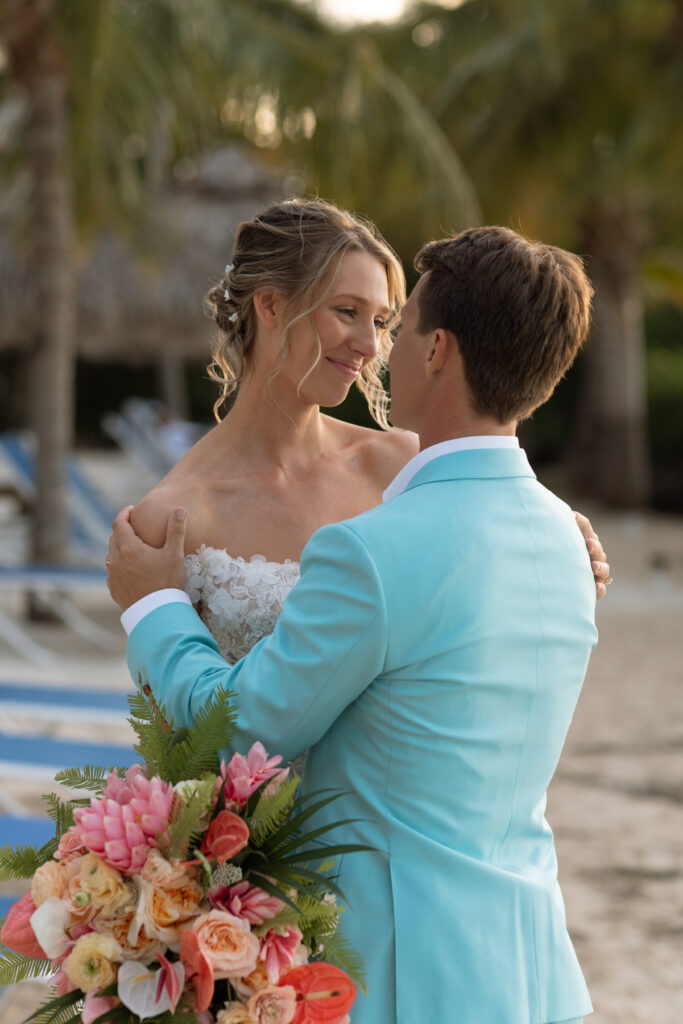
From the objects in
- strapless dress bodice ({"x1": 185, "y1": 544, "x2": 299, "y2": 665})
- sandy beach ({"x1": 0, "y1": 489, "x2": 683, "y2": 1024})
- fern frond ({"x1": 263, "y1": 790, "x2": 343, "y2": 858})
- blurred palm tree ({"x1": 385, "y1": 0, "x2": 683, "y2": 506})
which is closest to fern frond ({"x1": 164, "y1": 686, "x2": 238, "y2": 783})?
fern frond ({"x1": 263, "y1": 790, "x2": 343, "y2": 858})

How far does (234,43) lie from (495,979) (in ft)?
33.4

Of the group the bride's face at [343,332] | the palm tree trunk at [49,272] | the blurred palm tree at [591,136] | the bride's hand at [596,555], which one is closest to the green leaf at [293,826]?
the bride's hand at [596,555]

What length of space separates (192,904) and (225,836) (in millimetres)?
86

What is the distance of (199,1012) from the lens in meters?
1.42

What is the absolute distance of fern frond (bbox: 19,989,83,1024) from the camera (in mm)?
1455

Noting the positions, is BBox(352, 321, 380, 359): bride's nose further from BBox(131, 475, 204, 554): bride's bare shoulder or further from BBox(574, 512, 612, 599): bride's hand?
BBox(574, 512, 612, 599): bride's hand

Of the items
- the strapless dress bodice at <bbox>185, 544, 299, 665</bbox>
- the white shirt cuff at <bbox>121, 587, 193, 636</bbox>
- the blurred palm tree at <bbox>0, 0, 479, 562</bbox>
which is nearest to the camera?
the white shirt cuff at <bbox>121, 587, 193, 636</bbox>

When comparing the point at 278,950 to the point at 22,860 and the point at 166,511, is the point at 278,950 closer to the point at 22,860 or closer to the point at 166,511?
the point at 22,860

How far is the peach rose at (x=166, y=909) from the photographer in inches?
55.6

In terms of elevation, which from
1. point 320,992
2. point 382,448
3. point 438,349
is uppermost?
point 438,349

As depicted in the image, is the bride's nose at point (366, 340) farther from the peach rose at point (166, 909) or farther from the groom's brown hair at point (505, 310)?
the peach rose at point (166, 909)

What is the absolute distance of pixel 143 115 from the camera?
9320 millimetres

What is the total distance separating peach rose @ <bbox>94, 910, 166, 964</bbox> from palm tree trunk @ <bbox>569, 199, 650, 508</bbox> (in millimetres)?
17510

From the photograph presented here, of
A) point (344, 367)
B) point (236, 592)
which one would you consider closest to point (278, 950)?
point (236, 592)
